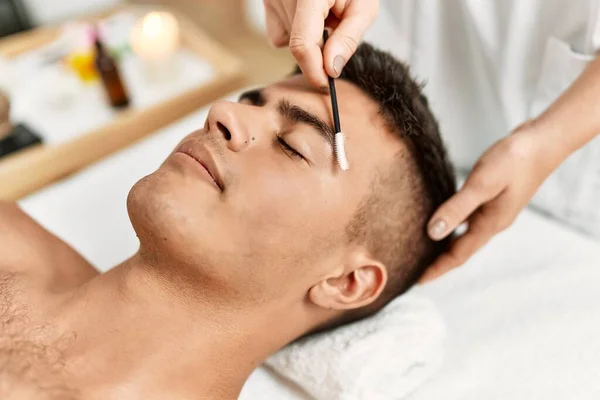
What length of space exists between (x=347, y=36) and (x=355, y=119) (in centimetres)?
16

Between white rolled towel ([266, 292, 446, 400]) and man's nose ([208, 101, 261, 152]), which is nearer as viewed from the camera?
man's nose ([208, 101, 261, 152])

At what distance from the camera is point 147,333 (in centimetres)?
105

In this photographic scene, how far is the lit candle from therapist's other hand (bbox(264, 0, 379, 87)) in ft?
3.55

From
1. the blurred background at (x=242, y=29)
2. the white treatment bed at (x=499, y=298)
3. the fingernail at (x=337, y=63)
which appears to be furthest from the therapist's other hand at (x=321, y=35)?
the blurred background at (x=242, y=29)

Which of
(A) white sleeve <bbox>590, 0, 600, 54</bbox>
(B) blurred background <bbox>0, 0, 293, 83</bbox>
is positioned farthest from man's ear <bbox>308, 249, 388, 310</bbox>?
(B) blurred background <bbox>0, 0, 293, 83</bbox>

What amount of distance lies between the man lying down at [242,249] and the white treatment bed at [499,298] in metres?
0.27

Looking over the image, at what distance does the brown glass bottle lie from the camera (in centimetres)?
188

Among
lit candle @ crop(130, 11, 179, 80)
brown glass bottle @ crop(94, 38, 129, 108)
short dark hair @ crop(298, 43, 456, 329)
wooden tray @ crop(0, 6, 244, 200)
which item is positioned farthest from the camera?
lit candle @ crop(130, 11, 179, 80)

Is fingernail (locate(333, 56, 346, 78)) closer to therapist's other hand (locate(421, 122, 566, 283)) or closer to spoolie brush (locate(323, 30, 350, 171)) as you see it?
spoolie brush (locate(323, 30, 350, 171))

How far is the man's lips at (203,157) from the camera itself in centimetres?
99

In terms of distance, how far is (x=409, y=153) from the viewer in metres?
1.10

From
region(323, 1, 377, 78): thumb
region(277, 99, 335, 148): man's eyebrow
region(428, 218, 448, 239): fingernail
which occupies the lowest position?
region(428, 218, 448, 239): fingernail

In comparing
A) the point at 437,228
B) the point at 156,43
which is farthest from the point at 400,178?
the point at 156,43

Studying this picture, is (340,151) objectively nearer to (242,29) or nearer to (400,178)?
(400,178)
